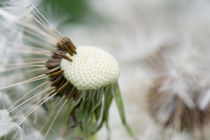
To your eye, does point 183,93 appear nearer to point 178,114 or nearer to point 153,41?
point 178,114

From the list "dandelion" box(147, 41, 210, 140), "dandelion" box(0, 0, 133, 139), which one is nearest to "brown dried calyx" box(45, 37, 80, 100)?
"dandelion" box(0, 0, 133, 139)

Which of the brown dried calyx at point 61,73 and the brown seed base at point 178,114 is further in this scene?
the brown seed base at point 178,114

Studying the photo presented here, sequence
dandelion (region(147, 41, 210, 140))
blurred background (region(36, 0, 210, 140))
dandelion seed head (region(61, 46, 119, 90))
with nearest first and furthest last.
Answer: dandelion seed head (region(61, 46, 119, 90)) → dandelion (region(147, 41, 210, 140)) → blurred background (region(36, 0, 210, 140))

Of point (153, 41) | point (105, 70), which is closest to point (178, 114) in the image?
point (153, 41)

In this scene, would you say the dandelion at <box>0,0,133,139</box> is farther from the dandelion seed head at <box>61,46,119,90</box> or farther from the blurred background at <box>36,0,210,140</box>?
the blurred background at <box>36,0,210,140</box>

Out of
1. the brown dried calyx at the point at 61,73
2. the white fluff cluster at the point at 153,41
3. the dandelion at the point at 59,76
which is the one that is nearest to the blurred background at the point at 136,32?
the white fluff cluster at the point at 153,41

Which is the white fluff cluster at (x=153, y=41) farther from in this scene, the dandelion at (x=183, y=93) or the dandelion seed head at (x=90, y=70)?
the dandelion seed head at (x=90, y=70)

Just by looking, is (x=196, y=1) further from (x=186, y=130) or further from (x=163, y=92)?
(x=186, y=130)
